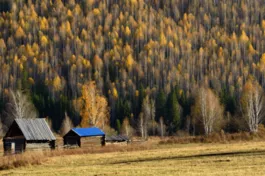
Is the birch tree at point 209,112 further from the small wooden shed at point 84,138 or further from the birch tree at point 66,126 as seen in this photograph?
the small wooden shed at point 84,138

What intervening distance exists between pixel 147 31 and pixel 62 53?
27.5 m

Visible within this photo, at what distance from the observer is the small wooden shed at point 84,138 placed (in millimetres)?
77250

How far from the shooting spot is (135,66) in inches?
6713

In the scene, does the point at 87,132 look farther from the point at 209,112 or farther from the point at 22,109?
the point at 22,109

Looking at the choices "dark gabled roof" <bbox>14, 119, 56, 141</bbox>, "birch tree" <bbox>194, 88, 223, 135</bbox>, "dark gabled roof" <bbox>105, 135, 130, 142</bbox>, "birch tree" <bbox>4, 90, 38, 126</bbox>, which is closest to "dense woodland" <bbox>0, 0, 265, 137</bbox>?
"birch tree" <bbox>4, 90, 38, 126</bbox>

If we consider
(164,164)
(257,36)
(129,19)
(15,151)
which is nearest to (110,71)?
(129,19)

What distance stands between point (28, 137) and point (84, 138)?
1062cm

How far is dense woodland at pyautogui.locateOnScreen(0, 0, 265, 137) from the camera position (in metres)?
145

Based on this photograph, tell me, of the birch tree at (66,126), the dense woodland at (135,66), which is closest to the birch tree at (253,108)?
the dense woodland at (135,66)

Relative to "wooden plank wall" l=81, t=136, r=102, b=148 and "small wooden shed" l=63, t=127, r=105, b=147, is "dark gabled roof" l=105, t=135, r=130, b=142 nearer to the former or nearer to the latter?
"small wooden shed" l=63, t=127, r=105, b=147

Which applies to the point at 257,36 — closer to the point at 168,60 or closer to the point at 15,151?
the point at 168,60

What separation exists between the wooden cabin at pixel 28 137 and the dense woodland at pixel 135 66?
2344 inches

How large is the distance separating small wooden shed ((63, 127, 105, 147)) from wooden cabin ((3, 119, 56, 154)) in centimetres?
695

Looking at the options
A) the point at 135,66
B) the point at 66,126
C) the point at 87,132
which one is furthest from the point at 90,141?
the point at 135,66
